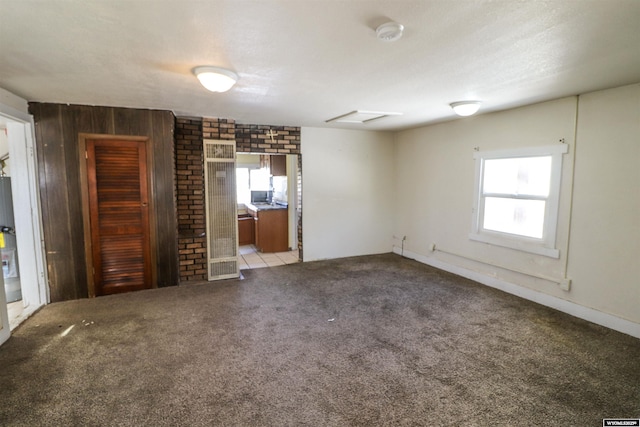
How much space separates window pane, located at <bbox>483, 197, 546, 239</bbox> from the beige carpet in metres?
0.89

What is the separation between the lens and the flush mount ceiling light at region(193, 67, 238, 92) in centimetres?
244

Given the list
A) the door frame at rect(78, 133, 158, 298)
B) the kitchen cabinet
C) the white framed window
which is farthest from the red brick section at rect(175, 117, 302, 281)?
the white framed window

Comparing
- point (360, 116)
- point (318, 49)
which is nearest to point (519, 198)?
point (360, 116)

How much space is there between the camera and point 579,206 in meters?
3.29

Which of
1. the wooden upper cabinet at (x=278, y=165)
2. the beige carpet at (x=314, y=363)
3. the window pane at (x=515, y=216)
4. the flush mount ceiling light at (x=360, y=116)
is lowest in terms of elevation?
the beige carpet at (x=314, y=363)

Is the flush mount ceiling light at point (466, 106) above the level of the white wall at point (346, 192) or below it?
above

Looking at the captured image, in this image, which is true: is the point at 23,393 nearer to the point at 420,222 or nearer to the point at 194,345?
the point at 194,345

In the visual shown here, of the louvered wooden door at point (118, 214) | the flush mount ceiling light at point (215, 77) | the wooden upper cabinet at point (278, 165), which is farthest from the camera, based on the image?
the wooden upper cabinet at point (278, 165)

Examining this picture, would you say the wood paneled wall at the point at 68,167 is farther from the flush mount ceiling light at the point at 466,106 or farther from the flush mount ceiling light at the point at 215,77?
the flush mount ceiling light at the point at 466,106

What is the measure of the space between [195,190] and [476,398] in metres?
4.24

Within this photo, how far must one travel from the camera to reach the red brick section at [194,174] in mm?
4449

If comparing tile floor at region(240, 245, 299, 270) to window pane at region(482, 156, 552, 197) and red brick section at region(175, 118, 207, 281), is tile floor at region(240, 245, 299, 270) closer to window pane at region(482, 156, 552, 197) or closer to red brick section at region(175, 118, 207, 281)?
red brick section at region(175, 118, 207, 281)

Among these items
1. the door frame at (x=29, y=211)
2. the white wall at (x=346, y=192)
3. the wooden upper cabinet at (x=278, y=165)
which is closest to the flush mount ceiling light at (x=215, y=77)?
the door frame at (x=29, y=211)

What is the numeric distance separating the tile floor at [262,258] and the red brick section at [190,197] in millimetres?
878
